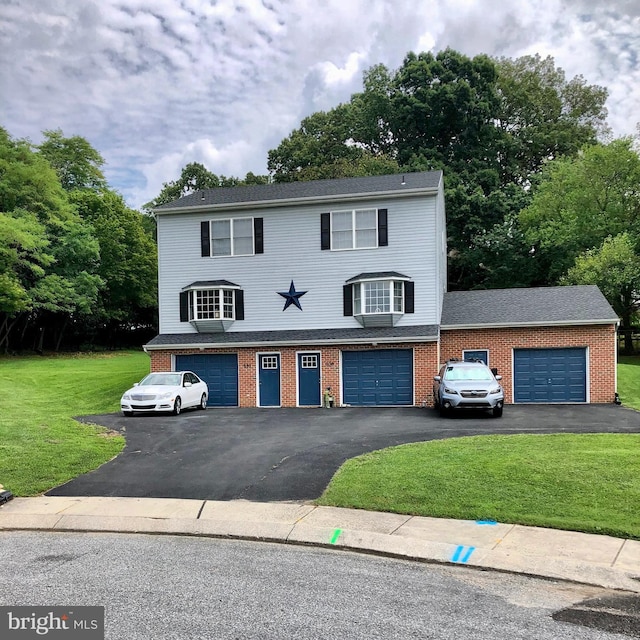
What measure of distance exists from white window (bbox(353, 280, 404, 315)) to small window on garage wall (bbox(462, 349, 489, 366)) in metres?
2.97

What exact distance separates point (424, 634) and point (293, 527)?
10.2 ft

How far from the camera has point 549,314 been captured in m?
20.8

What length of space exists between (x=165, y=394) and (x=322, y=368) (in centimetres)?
595

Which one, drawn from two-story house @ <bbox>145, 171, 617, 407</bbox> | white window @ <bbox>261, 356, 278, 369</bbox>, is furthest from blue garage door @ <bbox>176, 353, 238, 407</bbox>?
white window @ <bbox>261, 356, 278, 369</bbox>

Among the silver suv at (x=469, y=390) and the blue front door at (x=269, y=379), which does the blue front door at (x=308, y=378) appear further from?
the silver suv at (x=469, y=390)

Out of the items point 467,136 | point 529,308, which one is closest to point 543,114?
point 467,136

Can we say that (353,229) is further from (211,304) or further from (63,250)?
(63,250)

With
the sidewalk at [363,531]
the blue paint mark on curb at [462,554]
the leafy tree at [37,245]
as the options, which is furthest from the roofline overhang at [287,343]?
the leafy tree at [37,245]

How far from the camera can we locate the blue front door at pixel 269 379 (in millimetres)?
21484

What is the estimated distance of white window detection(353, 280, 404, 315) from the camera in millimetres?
20891

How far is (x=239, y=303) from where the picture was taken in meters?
22.5

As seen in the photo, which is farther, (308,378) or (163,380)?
(308,378)

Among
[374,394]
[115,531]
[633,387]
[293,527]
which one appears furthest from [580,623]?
[633,387]

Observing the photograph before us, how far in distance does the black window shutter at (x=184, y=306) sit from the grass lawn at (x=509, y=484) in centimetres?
1407
